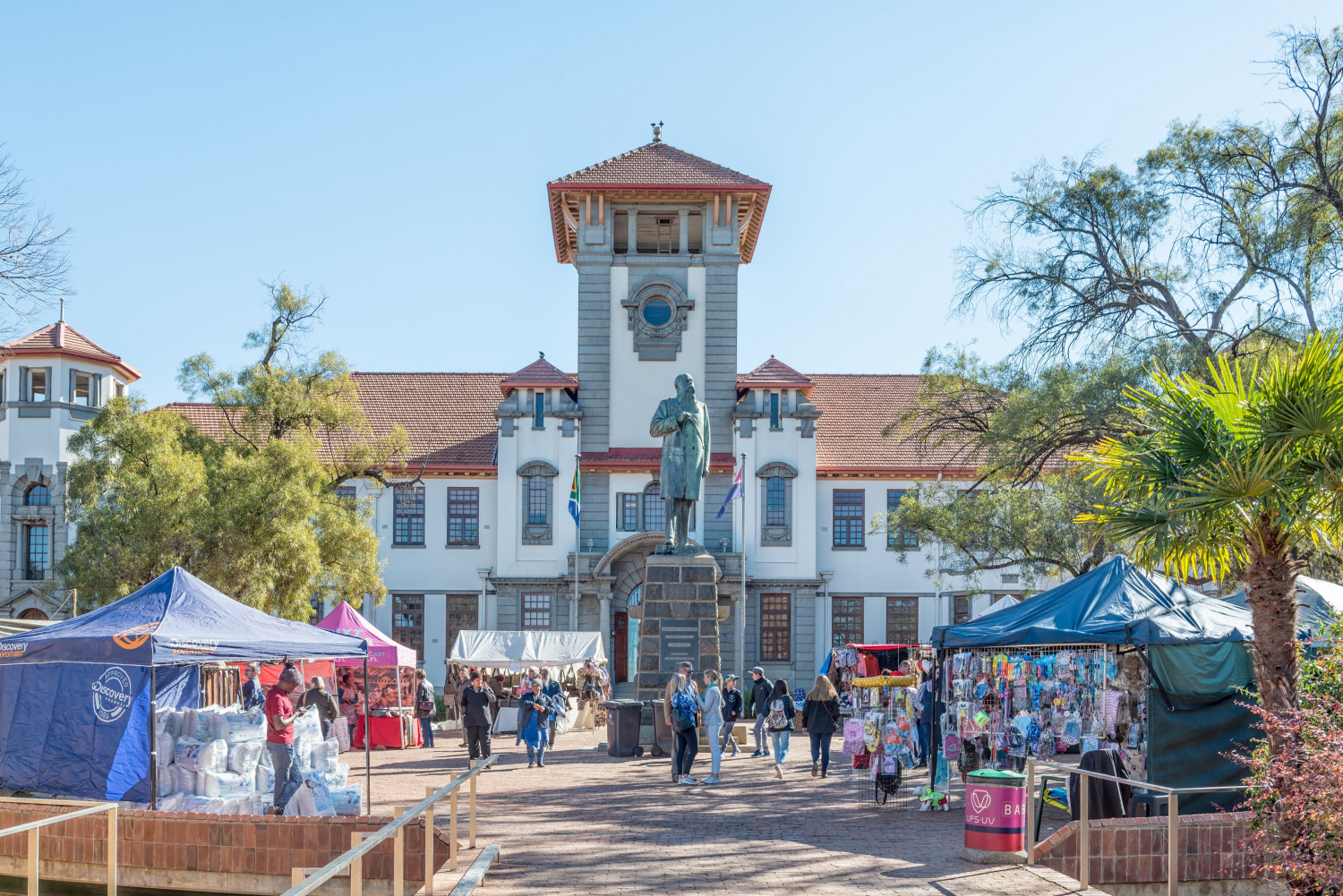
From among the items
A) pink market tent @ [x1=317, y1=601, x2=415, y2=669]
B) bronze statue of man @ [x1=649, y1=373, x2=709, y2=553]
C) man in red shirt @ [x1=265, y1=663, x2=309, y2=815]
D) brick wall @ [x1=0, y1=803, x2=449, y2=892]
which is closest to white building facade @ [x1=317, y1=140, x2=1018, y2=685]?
pink market tent @ [x1=317, y1=601, x2=415, y2=669]

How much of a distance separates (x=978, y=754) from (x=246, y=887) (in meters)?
9.91

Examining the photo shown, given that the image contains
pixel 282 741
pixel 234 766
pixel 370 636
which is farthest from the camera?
pixel 370 636

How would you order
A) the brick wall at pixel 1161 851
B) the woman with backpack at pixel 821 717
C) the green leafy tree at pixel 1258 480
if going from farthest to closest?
the woman with backpack at pixel 821 717
the brick wall at pixel 1161 851
the green leafy tree at pixel 1258 480

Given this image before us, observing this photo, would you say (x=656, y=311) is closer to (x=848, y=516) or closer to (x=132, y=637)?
(x=848, y=516)

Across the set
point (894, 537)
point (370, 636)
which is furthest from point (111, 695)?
point (894, 537)

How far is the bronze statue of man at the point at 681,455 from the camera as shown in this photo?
24.5 metres

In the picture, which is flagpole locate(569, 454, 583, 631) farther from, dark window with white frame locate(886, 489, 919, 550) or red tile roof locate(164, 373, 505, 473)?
dark window with white frame locate(886, 489, 919, 550)

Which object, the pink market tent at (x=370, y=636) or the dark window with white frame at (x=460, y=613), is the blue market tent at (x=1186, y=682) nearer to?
the pink market tent at (x=370, y=636)

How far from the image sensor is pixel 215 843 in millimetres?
11102

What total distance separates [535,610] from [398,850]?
3333 centimetres

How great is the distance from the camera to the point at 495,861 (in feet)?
36.9

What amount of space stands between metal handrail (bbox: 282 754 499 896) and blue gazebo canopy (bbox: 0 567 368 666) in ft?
11.3

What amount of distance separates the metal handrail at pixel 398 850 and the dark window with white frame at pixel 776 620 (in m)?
30.2

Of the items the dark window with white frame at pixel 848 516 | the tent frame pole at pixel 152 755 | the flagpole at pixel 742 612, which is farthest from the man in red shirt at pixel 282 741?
the dark window with white frame at pixel 848 516
